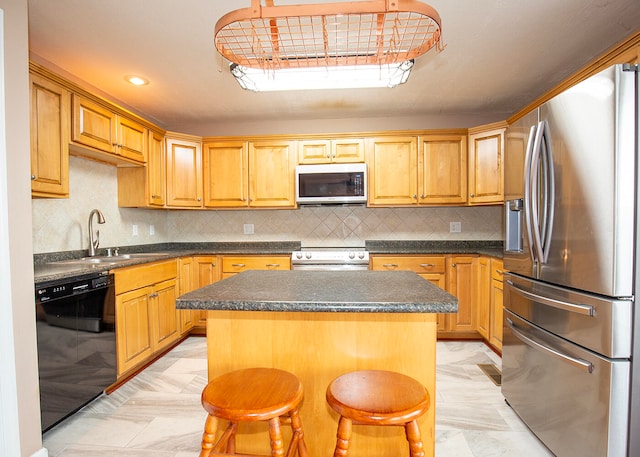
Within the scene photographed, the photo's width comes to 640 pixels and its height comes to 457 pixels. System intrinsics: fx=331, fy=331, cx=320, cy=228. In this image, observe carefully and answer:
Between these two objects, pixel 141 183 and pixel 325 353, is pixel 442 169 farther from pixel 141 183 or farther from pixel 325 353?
pixel 141 183

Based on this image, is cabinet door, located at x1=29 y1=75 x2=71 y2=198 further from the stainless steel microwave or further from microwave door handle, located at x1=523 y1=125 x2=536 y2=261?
microwave door handle, located at x1=523 y1=125 x2=536 y2=261

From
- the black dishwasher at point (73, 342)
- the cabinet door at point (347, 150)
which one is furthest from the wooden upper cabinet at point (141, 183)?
the cabinet door at point (347, 150)

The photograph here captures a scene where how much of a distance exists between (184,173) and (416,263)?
256cm

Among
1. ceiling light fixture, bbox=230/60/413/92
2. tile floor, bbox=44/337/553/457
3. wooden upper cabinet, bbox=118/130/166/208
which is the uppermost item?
ceiling light fixture, bbox=230/60/413/92

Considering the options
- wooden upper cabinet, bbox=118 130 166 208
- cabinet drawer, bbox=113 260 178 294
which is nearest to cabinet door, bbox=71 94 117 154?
wooden upper cabinet, bbox=118 130 166 208

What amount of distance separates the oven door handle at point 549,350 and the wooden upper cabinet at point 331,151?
7.06 ft

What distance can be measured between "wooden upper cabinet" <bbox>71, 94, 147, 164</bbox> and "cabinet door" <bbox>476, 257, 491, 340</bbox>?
3.30m

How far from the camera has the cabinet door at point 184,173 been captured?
3.42 m

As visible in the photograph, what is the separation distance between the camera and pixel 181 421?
1.96 metres

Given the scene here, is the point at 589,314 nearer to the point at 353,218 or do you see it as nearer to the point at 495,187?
the point at 495,187

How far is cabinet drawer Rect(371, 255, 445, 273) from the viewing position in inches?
126

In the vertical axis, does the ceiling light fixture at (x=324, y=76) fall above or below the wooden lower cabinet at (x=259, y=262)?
above

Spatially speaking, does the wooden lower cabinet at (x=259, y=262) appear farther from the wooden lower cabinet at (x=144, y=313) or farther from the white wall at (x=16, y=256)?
the white wall at (x=16, y=256)

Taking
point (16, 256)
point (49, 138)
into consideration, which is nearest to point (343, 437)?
point (16, 256)
